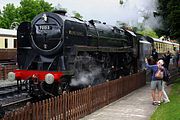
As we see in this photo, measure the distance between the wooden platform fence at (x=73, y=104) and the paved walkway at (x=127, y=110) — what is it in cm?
26

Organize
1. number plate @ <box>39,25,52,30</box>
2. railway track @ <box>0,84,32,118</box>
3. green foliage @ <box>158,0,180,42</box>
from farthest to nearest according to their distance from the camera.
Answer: green foliage @ <box>158,0,180,42</box>
number plate @ <box>39,25,52,30</box>
railway track @ <box>0,84,32,118</box>

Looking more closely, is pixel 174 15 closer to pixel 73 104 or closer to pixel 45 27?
pixel 45 27

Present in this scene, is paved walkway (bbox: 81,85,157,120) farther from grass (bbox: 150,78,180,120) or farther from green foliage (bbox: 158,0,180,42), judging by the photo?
green foliage (bbox: 158,0,180,42)

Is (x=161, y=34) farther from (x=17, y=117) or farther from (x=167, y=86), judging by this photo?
(x=17, y=117)

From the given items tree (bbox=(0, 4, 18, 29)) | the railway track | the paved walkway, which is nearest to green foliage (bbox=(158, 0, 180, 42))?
the paved walkway

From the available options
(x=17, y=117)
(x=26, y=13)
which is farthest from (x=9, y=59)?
(x=26, y=13)

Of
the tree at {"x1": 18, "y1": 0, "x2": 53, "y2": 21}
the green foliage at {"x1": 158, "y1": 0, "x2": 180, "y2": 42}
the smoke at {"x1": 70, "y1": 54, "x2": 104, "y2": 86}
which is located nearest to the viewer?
the smoke at {"x1": 70, "y1": 54, "x2": 104, "y2": 86}

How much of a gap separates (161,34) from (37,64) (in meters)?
10.9

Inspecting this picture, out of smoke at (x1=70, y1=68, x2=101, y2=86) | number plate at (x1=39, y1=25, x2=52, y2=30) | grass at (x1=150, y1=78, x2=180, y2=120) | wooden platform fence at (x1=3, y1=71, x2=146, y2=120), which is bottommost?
grass at (x1=150, y1=78, x2=180, y2=120)

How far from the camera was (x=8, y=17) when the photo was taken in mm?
60156

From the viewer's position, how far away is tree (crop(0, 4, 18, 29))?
59.2 metres

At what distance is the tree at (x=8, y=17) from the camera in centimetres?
5924

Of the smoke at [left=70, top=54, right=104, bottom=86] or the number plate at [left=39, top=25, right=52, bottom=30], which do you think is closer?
the number plate at [left=39, top=25, right=52, bottom=30]

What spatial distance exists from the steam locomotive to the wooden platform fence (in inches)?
57.5
